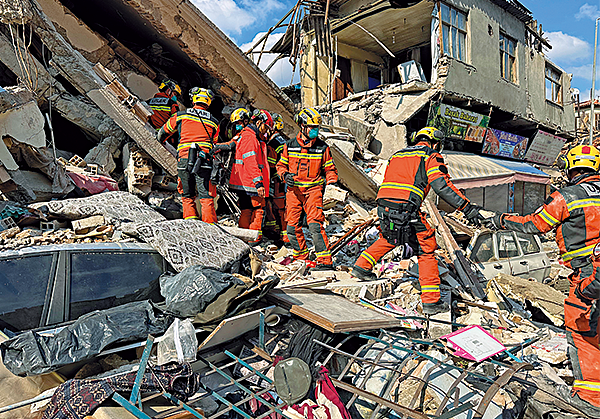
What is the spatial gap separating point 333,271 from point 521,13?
14684mm

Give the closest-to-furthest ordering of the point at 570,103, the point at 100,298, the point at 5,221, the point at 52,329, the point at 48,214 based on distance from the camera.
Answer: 1. the point at 52,329
2. the point at 100,298
3. the point at 5,221
4. the point at 48,214
5. the point at 570,103

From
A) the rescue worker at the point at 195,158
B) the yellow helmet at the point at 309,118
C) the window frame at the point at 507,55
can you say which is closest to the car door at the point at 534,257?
the yellow helmet at the point at 309,118

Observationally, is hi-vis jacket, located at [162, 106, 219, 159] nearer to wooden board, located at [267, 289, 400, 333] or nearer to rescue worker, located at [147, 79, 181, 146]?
rescue worker, located at [147, 79, 181, 146]

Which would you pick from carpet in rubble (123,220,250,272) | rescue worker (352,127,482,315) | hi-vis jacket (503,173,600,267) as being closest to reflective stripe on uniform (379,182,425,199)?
rescue worker (352,127,482,315)

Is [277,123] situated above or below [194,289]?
above

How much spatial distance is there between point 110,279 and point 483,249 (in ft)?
16.4

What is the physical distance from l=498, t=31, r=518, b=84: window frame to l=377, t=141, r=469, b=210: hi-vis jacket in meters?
11.8

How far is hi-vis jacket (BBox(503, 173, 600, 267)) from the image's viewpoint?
9.68 ft

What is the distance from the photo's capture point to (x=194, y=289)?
98.7 inches

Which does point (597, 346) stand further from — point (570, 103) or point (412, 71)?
point (570, 103)

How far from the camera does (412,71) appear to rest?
1201cm

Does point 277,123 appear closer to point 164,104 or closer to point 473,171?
point 164,104

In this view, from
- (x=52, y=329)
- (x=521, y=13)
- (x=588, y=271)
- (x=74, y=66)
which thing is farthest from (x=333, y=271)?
(x=521, y=13)

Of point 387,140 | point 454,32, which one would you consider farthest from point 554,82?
point 387,140
